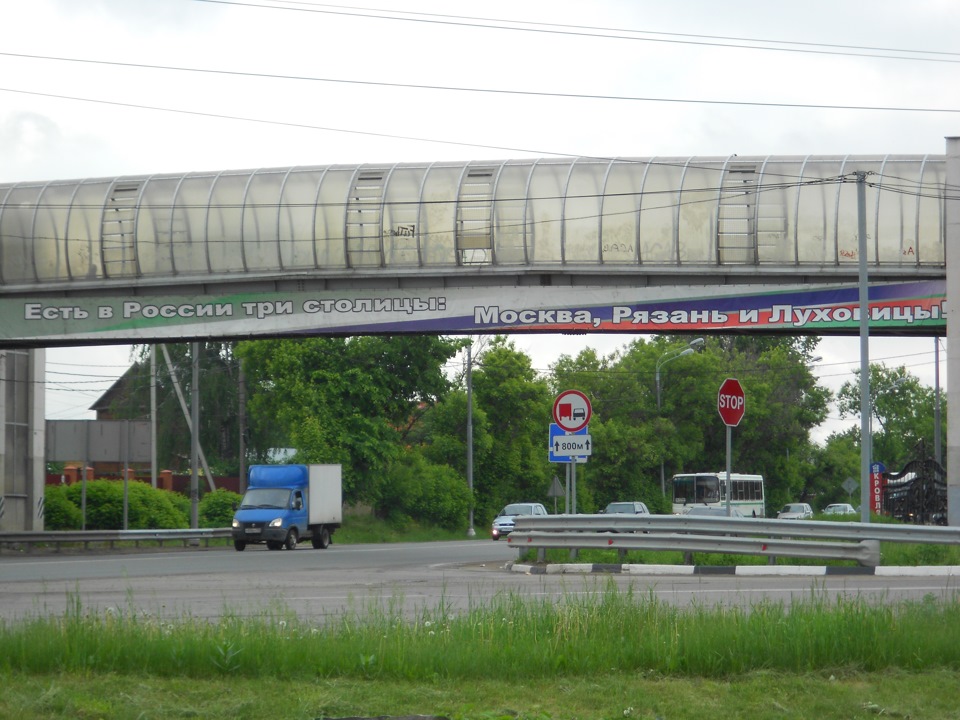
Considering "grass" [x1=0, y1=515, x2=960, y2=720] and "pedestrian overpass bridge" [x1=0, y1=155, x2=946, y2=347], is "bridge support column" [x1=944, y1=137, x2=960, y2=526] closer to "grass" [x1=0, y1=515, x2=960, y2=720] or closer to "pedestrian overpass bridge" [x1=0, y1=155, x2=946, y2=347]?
"pedestrian overpass bridge" [x1=0, y1=155, x2=946, y2=347]

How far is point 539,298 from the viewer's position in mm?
29172

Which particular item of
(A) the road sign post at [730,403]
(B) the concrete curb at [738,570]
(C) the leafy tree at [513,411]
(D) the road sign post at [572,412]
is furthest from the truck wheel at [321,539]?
(C) the leafy tree at [513,411]

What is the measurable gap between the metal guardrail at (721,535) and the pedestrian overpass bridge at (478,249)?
8.29 metres

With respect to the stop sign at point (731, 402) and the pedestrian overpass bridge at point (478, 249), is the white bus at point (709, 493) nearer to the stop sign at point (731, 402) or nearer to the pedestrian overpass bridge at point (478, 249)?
the pedestrian overpass bridge at point (478, 249)

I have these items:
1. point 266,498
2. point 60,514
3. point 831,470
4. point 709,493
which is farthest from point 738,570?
point 831,470

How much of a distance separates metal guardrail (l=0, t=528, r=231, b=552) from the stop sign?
78.5 feet

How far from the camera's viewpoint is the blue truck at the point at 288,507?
38250mm

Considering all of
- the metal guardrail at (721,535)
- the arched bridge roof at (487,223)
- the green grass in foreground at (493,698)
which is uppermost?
the arched bridge roof at (487,223)

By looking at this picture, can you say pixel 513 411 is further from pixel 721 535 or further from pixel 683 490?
pixel 721 535

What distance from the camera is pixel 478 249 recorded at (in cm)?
2920

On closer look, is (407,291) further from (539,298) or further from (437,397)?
(437,397)

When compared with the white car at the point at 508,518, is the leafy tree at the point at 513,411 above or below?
above

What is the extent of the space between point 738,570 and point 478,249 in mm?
11919

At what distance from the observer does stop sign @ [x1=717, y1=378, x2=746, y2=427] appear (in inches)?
787
